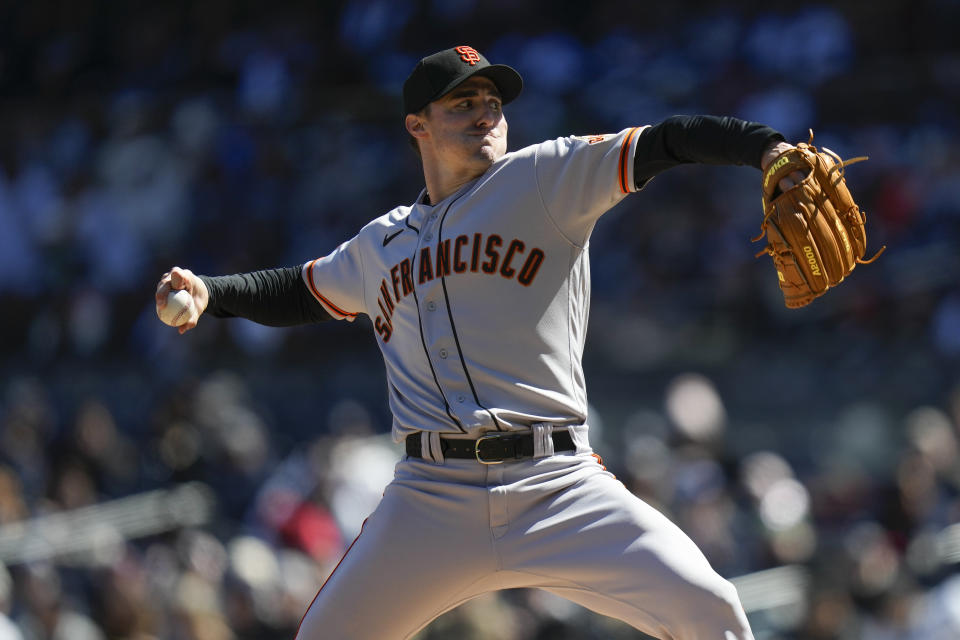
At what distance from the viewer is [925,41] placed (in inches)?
367

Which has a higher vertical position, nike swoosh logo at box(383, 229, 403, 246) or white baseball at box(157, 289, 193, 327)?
nike swoosh logo at box(383, 229, 403, 246)

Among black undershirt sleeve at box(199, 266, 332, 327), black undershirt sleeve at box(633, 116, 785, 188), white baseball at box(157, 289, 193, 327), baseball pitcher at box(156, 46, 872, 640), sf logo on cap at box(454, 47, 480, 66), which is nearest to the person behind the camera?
black undershirt sleeve at box(633, 116, 785, 188)

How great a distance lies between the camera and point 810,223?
296cm

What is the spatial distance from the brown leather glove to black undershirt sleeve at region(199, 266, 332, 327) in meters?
1.41

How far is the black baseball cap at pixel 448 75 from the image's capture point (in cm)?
339

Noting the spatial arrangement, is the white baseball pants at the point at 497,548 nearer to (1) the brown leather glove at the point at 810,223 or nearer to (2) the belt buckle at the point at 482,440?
(2) the belt buckle at the point at 482,440

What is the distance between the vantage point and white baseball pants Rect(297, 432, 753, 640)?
3.07 metres

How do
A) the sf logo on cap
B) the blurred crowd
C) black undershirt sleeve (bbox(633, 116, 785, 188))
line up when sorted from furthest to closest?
1. the blurred crowd
2. the sf logo on cap
3. black undershirt sleeve (bbox(633, 116, 785, 188))

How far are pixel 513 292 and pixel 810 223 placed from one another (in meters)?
0.75

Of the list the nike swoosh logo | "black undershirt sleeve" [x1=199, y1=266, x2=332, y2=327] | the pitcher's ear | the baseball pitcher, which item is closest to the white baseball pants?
the baseball pitcher

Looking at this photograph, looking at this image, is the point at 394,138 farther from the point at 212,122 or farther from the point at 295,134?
the point at 212,122

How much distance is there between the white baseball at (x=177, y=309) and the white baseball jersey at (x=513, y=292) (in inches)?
22.7

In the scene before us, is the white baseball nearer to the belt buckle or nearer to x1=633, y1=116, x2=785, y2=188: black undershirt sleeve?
the belt buckle

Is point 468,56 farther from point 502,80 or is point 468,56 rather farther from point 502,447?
point 502,447
